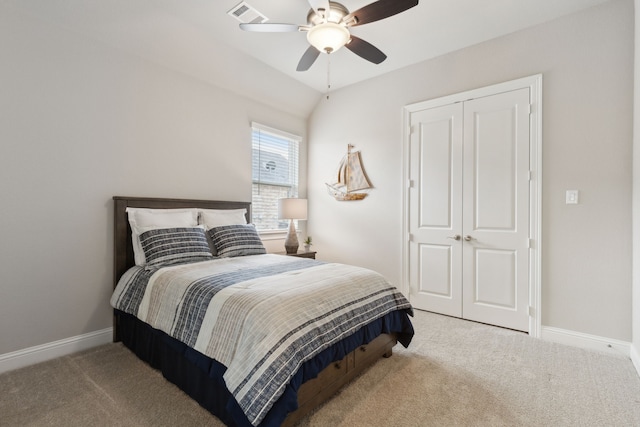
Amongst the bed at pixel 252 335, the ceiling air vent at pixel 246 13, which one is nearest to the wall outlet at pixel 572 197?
the bed at pixel 252 335

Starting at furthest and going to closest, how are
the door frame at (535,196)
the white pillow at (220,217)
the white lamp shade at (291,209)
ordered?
the white lamp shade at (291,209), the white pillow at (220,217), the door frame at (535,196)

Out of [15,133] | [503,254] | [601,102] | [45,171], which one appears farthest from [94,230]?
[601,102]

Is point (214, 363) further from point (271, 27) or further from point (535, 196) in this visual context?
point (535, 196)

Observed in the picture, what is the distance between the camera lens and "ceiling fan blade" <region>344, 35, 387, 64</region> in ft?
7.63

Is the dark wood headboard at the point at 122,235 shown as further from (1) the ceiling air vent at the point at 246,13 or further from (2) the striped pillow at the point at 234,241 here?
(1) the ceiling air vent at the point at 246,13

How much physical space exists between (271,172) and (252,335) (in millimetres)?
2955

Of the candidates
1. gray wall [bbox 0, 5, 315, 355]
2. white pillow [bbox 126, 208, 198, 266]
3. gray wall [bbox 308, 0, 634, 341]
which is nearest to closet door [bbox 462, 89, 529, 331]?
gray wall [bbox 308, 0, 634, 341]

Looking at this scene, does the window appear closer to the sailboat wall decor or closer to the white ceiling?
the sailboat wall decor

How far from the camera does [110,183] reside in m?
2.61

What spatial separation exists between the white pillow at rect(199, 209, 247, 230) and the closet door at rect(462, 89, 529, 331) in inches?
96.8

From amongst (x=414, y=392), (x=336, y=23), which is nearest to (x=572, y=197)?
(x=414, y=392)

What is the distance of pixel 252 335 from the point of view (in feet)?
4.68

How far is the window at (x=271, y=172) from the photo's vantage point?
3.93 meters

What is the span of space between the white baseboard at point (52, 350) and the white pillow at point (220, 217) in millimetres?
1247
